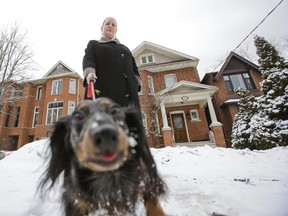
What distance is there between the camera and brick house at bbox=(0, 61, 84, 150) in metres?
20.4

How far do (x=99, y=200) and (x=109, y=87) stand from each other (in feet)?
5.27

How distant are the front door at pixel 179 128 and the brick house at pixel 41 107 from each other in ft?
43.0

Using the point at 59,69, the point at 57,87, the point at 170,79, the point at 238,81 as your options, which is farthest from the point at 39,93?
the point at 238,81

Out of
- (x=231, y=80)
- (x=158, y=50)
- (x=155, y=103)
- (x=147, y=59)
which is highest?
(x=158, y=50)

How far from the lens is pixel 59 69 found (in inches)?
904

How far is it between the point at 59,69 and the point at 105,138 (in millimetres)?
25033

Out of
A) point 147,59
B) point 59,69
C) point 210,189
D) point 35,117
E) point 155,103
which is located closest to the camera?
point 210,189

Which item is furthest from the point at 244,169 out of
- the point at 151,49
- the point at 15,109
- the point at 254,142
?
the point at 15,109

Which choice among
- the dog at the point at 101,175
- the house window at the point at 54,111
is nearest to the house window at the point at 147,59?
the house window at the point at 54,111

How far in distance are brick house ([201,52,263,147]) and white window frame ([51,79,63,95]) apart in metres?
17.6

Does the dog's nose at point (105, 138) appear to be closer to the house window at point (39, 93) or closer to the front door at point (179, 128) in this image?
the front door at point (179, 128)

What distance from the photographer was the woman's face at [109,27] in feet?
9.89

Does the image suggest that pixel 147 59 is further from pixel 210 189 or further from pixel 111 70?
pixel 210 189

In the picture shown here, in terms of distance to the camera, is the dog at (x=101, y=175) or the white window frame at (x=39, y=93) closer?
the dog at (x=101, y=175)
